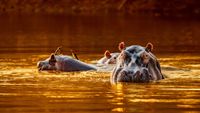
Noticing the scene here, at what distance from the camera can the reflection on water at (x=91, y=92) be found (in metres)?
13.6

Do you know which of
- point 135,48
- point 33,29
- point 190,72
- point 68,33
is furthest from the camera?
point 33,29

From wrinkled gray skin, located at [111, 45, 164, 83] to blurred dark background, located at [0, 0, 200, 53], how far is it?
758 centimetres

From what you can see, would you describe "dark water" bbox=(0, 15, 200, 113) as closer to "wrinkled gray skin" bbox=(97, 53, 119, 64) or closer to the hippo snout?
the hippo snout

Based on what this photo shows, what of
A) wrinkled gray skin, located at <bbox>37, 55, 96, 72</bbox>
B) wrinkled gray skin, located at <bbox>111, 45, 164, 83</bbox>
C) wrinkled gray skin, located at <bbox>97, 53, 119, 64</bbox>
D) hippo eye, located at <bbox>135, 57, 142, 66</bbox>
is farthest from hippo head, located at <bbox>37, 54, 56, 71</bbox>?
hippo eye, located at <bbox>135, 57, 142, 66</bbox>

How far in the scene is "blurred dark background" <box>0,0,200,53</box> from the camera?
93.2 feet

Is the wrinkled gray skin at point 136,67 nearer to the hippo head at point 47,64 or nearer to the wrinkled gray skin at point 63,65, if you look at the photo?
the wrinkled gray skin at point 63,65

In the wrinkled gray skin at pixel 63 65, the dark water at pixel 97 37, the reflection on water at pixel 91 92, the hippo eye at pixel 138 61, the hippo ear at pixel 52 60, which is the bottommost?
the reflection on water at pixel 91 92

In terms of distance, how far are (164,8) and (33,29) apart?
21.9 m

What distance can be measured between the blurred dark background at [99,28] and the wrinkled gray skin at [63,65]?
15.9 ft

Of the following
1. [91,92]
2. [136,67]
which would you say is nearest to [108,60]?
[136,67]

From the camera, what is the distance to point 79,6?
6444 cm

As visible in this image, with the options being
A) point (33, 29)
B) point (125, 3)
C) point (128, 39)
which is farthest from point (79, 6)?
point (128, 39)

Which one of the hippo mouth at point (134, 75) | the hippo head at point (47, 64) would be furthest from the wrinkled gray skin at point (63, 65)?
the hippo mouth at point (134, 75)

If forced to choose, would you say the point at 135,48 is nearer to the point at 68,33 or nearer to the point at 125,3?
the point at 68,33
